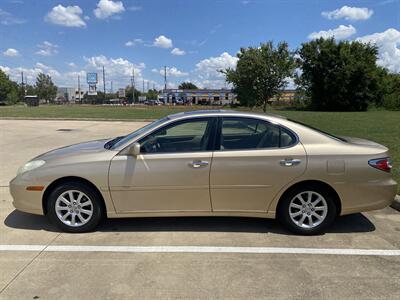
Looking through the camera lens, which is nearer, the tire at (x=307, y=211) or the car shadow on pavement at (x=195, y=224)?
the tire at (x=307, y=211)


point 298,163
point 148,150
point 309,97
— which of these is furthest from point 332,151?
point 309,97

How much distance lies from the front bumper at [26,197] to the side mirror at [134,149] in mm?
1187

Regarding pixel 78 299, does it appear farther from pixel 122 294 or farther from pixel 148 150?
pixel 148 150

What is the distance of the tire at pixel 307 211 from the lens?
14.7 feet

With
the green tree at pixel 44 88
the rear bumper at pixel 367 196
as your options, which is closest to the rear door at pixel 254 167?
the rear bumper at pixel 367 196

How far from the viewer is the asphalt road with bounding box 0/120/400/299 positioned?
3.27m

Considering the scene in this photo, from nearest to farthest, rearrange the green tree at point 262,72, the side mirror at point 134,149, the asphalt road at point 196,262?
1. the asphalt road at point 196,262
2. the side mirror at point 134,149
3. the green tree at point 262,72

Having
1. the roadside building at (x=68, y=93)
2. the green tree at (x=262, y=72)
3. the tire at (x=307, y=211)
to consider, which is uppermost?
the roadside building at (x=68, y=93)

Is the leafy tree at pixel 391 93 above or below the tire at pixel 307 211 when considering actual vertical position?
above

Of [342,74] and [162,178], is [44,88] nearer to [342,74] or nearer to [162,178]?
[342,74]

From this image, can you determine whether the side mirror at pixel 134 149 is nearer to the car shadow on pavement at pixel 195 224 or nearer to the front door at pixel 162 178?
the front door at pixel 162 178

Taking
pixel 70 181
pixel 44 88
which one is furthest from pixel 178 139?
pixel 44 88

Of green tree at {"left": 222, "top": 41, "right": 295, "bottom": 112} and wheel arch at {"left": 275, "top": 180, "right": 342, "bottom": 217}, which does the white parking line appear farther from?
green tree at {"left": 222, "top": 41, "right": 295, "bottom": 112}

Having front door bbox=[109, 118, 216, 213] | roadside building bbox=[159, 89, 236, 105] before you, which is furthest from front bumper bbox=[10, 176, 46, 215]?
roadside building bbox=[159, 89, 236, 105]
